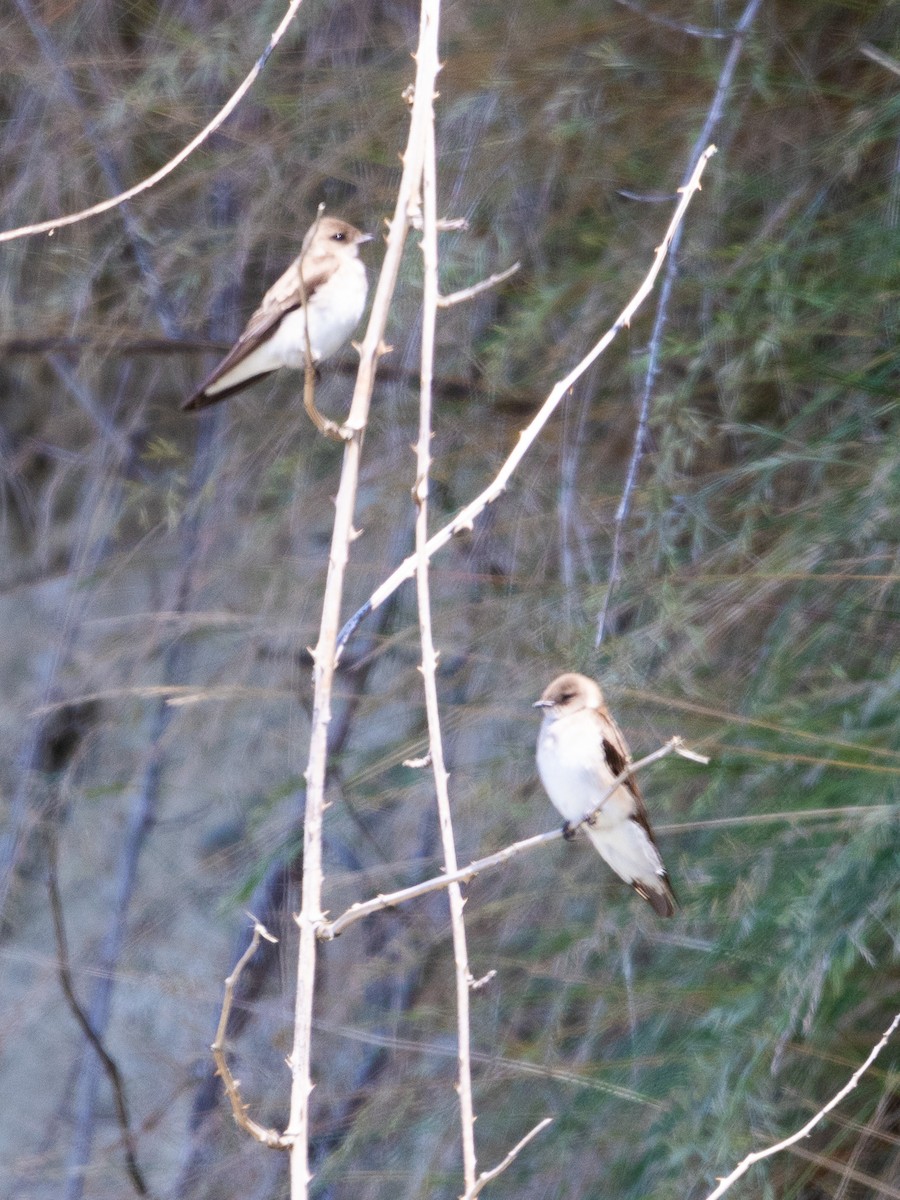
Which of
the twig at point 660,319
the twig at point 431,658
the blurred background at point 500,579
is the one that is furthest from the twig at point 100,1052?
the twig at point 431,658

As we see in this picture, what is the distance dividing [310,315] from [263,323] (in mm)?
68

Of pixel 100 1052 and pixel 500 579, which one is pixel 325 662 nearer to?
pixel 500 579

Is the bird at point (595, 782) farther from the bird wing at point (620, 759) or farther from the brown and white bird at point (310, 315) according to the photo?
the brown and white bird at point (310, 315)

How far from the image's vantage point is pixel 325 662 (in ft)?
3.97

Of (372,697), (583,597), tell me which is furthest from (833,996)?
(372,697)

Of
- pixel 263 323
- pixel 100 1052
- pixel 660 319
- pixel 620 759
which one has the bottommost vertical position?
pixel 100 1052

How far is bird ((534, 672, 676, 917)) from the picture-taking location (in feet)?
6.86

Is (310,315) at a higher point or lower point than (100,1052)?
higher

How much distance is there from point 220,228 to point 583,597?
3.42ft

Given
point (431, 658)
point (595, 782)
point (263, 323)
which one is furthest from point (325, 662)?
point (263, 323)

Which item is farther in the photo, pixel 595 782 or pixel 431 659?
pixel 595 782

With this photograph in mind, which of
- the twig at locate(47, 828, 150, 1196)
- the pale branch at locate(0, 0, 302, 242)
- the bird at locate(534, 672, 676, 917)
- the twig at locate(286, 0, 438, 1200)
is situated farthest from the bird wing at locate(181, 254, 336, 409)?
the twig at locate(47, 828, 150, 1196)

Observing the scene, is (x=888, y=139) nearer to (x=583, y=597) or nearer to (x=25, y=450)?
(x=583, y=597)

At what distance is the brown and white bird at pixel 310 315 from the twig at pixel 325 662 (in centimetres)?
107
